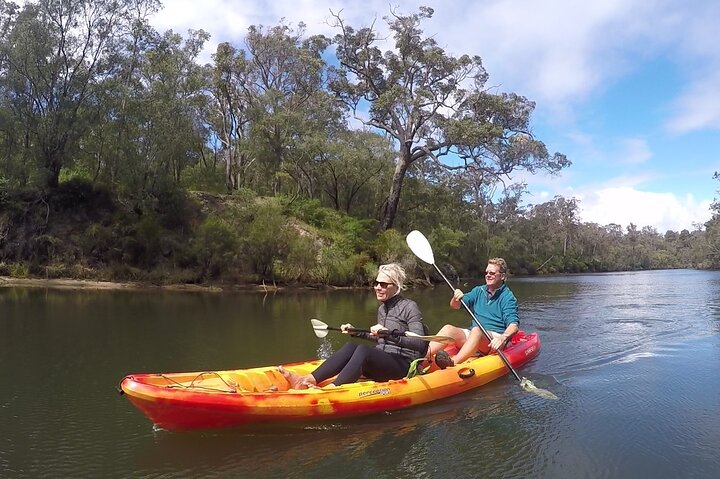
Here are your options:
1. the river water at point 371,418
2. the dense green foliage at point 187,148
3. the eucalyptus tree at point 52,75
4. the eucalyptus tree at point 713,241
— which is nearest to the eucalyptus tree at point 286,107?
the dense green foliage at point 187,148

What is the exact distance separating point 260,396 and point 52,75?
23.0m

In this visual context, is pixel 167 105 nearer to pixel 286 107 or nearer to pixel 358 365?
pixel 286 107

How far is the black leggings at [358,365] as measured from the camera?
5164 mm

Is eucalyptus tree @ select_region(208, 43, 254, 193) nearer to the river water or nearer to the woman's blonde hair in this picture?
the river water

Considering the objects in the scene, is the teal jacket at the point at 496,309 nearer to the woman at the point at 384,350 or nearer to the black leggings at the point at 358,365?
the woman at the point at 384,350

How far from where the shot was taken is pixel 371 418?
510 centimetres

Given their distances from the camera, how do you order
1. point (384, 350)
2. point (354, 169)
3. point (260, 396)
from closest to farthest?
1. point (260, 396)
2. point (384, 350)
3. point (354, 169)

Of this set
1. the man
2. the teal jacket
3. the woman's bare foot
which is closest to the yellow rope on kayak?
the woman's bare foot

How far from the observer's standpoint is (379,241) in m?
25.8

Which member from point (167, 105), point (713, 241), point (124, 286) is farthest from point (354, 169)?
point (713, 241)

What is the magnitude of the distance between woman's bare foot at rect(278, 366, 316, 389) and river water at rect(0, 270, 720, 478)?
44 centimetres

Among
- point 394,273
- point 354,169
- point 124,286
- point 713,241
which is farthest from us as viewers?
point 713,241

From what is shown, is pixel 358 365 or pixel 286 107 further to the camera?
pixel 286 107

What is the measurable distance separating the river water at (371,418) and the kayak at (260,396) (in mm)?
140
